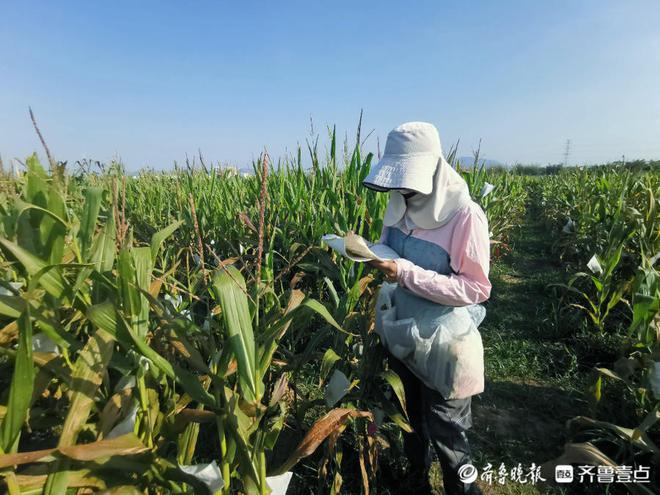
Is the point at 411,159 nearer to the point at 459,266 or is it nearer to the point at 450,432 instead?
the point at 459,266

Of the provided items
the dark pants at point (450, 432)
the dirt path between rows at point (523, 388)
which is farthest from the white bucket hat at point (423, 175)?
the dirt path between rows at point (523, 388)

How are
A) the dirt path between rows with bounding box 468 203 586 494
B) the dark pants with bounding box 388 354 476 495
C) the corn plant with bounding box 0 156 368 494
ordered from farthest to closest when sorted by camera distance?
1. the dirt path between rows with bounding box 468 203 586 494
2. the dark pants with bounding box 388 354 476 495
3. the corn plant with bounding box 0 156 368 494

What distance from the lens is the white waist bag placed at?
120 cm

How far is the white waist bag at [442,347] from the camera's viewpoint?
3.94 ft

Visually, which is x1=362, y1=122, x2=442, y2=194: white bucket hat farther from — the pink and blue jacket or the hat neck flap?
the pink and blue jacket

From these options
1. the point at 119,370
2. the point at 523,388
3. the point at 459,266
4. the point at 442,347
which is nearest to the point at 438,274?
the point at 459,266

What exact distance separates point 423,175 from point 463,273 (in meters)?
0.35

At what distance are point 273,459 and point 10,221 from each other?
Answer: 1380mm

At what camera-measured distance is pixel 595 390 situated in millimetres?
1664

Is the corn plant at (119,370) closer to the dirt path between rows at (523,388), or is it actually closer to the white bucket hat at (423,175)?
the white bucket hat at (423,175)

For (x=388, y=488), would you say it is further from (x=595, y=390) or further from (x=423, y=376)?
(x=595, y=390)

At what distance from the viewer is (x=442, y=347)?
3.97ft

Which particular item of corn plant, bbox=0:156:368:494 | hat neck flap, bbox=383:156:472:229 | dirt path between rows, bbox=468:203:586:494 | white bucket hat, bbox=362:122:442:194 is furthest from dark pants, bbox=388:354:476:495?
white bucket hat, bbox=362:122:442:194

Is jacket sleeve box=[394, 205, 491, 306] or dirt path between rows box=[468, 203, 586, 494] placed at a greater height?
jacket sleeve box=[394, 205, 491, 306]
